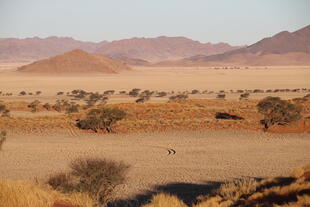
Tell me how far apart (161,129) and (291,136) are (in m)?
8.25

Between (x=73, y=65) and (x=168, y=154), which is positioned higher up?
(x=73, y=65)

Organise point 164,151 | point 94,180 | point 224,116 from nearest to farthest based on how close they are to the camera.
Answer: point 94,180
point 164,151
point 224,116

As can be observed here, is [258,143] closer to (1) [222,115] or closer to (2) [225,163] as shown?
(2) [225,163]

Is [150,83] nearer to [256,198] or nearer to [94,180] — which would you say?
[94,180]

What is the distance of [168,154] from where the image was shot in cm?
2230

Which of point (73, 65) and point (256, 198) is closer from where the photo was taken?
point (256, 198)

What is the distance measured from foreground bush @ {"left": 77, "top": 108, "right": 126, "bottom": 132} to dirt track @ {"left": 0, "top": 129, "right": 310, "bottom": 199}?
1096 millimetres

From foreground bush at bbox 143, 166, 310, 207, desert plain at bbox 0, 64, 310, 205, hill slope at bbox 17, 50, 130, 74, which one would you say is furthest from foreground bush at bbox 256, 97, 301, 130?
hill slope at bbox 17, 50, 130, 74

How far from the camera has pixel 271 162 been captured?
19.8 m

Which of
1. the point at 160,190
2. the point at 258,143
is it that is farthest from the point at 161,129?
the point at 160,190

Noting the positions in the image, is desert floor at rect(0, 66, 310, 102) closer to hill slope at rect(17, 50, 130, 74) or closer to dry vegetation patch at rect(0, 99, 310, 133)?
dry vegetation patch at rect(0, 99, 310, 133)

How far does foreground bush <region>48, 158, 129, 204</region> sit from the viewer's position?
11812 millimetres

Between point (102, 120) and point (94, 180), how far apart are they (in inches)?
724

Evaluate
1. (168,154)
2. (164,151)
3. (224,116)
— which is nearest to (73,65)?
(224,116)
